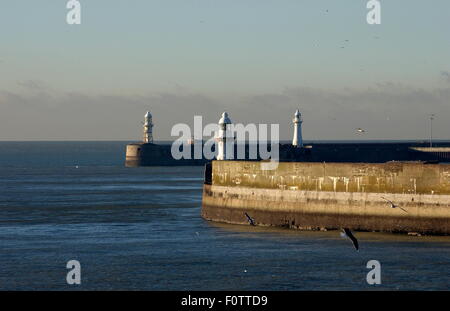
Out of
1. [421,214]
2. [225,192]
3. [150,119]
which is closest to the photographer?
[421,214]

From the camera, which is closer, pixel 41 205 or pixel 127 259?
pixel 127 259

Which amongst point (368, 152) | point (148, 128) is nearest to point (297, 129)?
point (368, 152)

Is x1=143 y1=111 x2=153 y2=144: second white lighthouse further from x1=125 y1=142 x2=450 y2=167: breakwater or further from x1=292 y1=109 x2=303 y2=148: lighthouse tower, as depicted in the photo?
x1=292 y1=109 x2=303 y2=148: lighthouse tower

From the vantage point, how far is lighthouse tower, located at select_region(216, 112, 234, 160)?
7375cm

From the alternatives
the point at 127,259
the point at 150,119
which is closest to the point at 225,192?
the point at 127,259

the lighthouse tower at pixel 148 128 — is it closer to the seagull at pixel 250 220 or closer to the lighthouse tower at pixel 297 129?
the lighthouse tower at pixel 297 129

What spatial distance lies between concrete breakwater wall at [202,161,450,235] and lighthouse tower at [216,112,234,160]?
316 inches

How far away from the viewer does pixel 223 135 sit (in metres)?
74.9

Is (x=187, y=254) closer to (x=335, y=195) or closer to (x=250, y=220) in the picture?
(x=335, y=195)

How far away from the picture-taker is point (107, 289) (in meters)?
40.5

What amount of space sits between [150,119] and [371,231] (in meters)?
94.7
